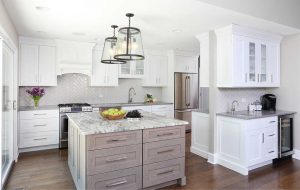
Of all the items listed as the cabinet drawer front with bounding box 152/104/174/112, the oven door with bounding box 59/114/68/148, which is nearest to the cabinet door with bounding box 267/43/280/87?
the cabinet drawer front with bounding box 152/104/174/112

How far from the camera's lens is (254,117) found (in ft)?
11.8

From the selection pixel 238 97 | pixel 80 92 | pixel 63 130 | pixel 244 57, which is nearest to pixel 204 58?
pixel 244 57

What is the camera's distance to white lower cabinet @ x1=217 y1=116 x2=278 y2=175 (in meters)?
3.52

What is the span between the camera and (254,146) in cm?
365

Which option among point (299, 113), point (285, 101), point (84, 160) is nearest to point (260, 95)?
point (285, 101)

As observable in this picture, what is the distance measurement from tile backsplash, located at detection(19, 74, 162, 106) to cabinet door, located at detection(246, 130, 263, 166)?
3.52 metres

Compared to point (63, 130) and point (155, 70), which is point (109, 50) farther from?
point (155, 70)

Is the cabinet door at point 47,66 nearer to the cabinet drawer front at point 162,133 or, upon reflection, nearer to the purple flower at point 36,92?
the purple flower at point 36,92

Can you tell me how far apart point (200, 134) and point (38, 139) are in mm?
3356

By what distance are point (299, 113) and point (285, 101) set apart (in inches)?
13.8

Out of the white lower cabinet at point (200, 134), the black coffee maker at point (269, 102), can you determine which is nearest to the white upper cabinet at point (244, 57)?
the black coffee maker at point (269, 102)

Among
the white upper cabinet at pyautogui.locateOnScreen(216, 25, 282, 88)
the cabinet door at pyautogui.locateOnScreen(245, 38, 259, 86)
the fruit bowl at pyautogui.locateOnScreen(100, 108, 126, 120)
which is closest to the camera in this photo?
the fruit bowl at pyautogui.locateOnScreen(100, 108, 126, 120)

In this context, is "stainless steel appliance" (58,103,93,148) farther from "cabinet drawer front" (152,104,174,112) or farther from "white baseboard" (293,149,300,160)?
"white baseboard" (293,149,300,160)

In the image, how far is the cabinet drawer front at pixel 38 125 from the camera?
449cm
